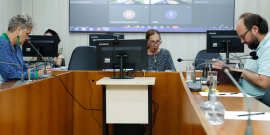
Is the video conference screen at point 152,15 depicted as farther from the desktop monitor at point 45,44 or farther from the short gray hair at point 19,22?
the short gray hair at point 19,22

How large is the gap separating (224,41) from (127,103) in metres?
1.45

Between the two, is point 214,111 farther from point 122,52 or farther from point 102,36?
point 102,36

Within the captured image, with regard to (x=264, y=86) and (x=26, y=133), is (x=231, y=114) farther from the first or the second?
(x=26, y=133)

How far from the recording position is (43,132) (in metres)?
1.51

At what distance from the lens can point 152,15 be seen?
395 centimetres

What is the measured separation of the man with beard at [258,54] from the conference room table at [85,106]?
0.16 m

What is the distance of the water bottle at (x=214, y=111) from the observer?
90 cm

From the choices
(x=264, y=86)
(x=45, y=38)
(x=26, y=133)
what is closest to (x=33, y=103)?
(x=26, y=133)

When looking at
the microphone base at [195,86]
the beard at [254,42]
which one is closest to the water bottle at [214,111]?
the microphone base at [195,86]

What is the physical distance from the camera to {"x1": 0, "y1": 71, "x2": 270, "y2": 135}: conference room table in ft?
3.09

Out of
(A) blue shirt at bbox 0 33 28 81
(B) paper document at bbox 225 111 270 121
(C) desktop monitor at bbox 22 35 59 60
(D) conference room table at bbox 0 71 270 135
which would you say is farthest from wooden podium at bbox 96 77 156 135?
(C) desktop monitor at bbox 22 35 59 60

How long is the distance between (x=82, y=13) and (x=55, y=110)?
2.62 m

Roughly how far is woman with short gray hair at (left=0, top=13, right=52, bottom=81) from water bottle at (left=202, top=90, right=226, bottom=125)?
60.0 inches

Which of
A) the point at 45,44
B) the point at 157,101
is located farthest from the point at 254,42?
the point at 45,44
